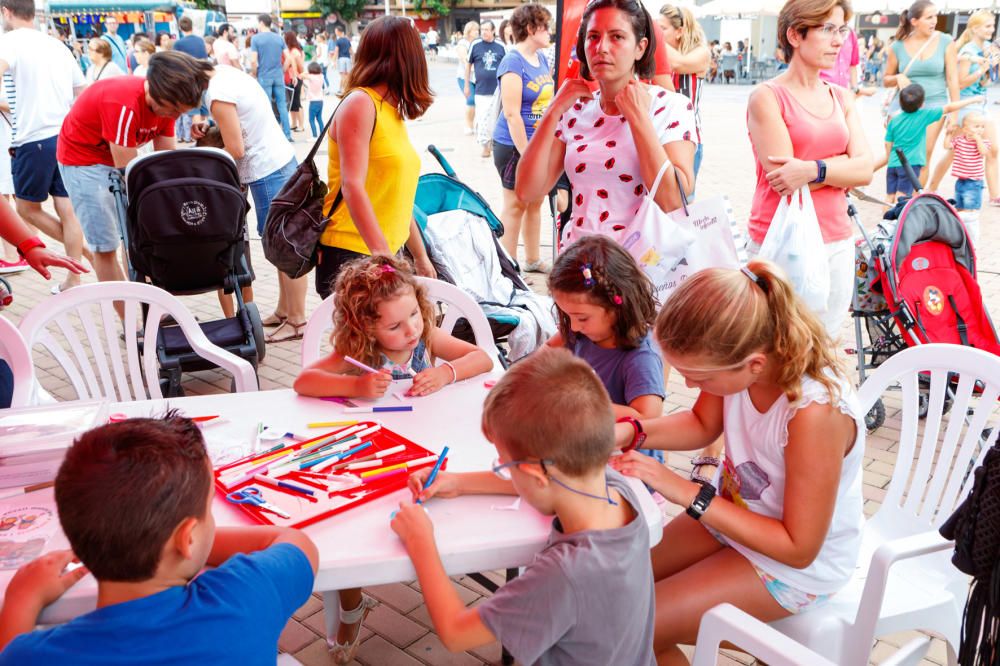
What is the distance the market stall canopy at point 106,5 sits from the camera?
21.3 m

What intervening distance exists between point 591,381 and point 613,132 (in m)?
1.52

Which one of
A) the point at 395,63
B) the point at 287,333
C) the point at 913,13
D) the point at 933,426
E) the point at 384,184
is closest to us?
the point at 933,426

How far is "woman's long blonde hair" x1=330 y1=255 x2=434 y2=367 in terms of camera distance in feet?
7.85

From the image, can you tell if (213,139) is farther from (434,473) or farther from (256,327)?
(434,473)

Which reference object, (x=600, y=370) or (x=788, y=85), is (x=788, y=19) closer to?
(x=788, y=85)

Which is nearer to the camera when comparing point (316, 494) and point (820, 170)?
point (316, 494)

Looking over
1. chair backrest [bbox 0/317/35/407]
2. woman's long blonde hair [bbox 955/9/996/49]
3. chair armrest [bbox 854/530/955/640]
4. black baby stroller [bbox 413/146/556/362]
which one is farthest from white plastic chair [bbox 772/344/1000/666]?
woman's long blonde hair [bbox 955/9/996/49]

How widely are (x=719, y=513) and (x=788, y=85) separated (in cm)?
179

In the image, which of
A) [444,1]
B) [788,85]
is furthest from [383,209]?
[444,1]

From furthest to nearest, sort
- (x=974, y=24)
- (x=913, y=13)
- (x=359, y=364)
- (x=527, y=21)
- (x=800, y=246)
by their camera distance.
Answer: (x=974, y=24) < (x=913, y=13) < (x=527, y=21) < (x=800, y=246) < (x=359, y=364)

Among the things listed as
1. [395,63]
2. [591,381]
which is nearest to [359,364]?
[591,381]

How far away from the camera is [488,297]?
377cm

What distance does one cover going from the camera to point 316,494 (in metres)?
1.68

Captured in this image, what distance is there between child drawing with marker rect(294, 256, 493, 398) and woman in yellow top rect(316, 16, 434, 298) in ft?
1.80
